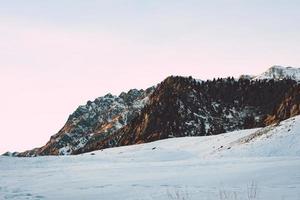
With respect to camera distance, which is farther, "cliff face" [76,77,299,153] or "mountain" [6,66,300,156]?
"cliff face" [76,77,299,153]

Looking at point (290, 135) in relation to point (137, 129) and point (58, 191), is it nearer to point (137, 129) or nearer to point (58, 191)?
point (58, 191)

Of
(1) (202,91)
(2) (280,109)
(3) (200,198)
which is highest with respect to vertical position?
(1) (202,91)

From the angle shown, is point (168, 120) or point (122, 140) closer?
point (168, 120)

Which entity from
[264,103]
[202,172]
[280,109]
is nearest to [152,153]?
[202,172]

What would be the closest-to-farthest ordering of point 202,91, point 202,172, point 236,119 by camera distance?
point 202,172 < point 236,119 < point 202,91

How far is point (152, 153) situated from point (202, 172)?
23865 mm

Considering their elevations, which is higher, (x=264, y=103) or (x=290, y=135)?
(x=264, y=103)

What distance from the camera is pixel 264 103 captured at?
406 ft

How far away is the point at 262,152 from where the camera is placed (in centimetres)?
2994

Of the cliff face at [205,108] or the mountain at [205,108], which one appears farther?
the cliff face at [205,108]

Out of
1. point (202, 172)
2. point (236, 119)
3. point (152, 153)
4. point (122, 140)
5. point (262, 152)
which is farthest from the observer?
point (122, 140)

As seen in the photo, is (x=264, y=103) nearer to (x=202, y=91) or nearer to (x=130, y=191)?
(x=202, y=91)

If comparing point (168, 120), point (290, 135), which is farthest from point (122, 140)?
point (290, 135)

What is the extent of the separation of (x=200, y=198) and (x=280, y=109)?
307 feet
